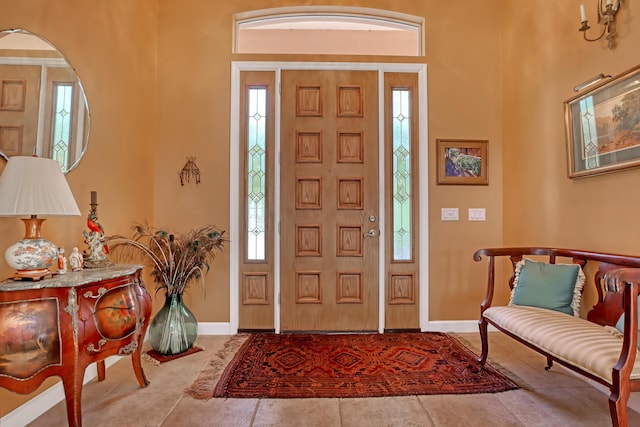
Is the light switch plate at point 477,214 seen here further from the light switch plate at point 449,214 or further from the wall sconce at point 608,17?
the wall sconce at point 608,17

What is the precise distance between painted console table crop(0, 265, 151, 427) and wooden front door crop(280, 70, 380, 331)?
148cm

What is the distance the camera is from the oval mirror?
1.58 meters

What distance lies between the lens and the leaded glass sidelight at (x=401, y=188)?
3.01 metres

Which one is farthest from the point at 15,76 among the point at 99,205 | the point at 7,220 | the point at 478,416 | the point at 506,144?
the point at 506,144

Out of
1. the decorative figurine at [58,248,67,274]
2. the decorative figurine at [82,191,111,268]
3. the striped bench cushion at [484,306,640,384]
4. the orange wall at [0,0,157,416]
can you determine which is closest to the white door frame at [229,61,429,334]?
the orange wall at [0,0,157,416]

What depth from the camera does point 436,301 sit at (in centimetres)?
299

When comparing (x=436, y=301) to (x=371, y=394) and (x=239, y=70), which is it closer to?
(x=371, y=394)

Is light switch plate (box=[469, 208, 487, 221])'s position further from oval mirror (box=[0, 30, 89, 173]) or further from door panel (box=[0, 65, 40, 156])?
door panel (box=[0, 65, 40, 156])

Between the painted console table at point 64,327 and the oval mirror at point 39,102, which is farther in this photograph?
the oval mirror at point 39,102

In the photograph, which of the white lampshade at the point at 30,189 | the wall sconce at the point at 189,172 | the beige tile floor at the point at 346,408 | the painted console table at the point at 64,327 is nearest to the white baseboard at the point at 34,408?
the beige tile floor at the point at 346,408

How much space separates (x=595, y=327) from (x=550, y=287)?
0.38 meters

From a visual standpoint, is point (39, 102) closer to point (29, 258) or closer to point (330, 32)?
point (29, 258)

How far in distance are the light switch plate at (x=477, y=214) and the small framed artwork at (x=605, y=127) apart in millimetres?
845

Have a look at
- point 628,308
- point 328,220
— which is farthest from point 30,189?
point 628,308
